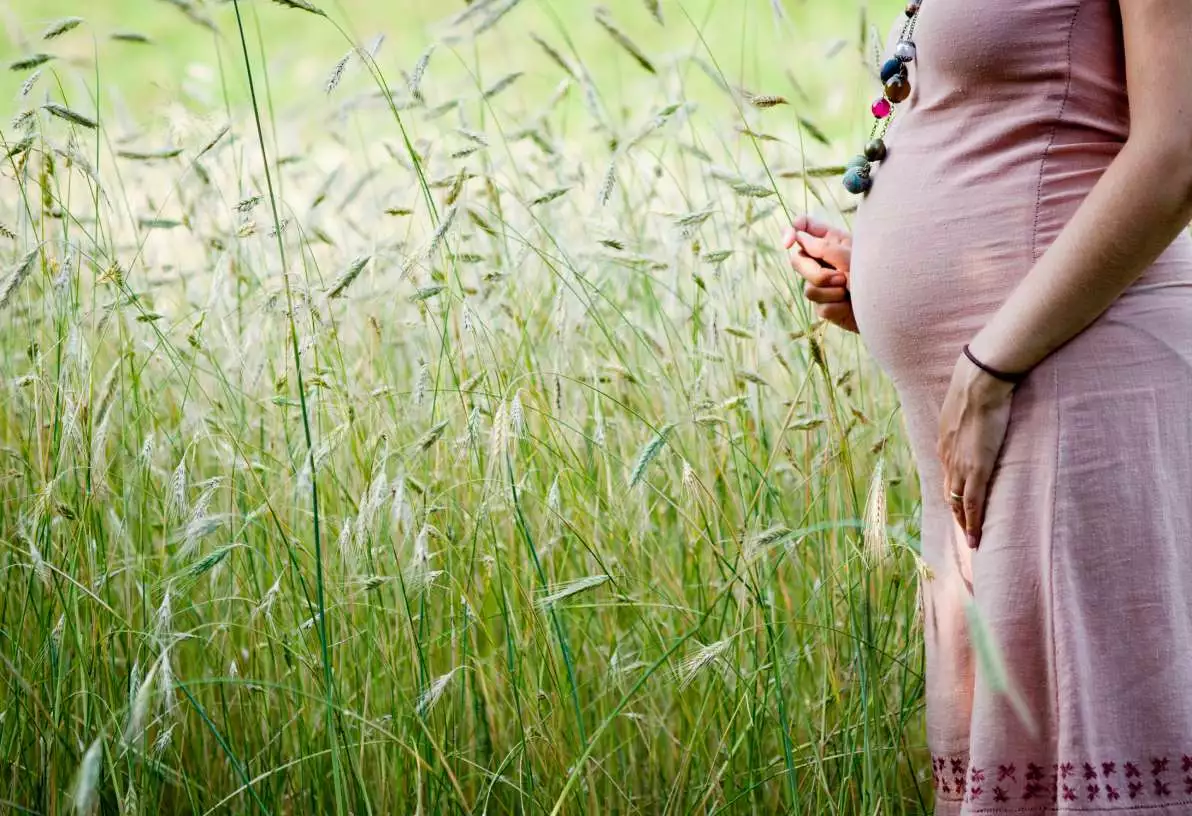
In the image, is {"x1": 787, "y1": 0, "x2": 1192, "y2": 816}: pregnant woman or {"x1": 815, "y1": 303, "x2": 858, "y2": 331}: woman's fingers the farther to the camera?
{"x1": 815, "y1": 303, "x2": 858, "y2": 331}: woman's fingers

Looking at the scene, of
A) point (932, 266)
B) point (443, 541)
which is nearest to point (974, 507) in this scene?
point (932, 266)

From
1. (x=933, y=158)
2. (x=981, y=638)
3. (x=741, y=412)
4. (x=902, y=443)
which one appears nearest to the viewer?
(x=981, y=638)

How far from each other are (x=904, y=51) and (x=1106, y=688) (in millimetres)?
714

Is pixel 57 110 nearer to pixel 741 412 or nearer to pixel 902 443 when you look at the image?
pixel 741 412

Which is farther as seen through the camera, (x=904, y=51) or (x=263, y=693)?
(x=263, y=693)

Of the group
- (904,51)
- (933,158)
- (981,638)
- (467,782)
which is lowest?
(467,782)

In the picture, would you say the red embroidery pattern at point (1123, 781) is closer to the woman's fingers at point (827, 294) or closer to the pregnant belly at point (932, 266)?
the pregnant belly at point (932, 266)

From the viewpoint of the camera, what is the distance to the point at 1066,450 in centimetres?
119

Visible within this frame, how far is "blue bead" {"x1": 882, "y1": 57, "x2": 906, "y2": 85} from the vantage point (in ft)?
4.48

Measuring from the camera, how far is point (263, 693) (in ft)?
5.65

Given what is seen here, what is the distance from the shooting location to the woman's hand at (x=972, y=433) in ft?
3.96

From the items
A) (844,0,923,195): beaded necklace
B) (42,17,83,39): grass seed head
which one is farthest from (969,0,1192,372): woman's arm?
(42,17,83,39): grass seed head

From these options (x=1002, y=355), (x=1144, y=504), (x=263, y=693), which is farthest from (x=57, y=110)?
(x=1144, y=504)

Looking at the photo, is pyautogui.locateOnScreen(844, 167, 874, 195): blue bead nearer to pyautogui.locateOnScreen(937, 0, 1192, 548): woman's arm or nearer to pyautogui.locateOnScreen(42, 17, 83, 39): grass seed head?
pyautogui.locateOnScreen(937, 0, 1192, 548): woman's arm
